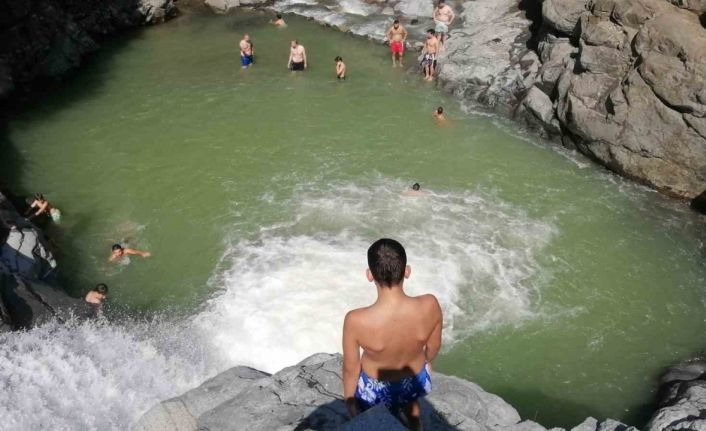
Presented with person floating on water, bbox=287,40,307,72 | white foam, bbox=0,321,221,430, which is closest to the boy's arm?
white foam, bbox=0,321,221,430

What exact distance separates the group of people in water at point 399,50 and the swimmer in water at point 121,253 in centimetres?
959

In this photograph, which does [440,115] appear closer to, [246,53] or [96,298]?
[246,53]

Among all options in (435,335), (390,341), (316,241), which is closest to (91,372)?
(316,241)

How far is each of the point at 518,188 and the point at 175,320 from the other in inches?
314

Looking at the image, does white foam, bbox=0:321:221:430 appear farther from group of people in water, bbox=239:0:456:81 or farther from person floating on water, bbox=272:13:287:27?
person floating on water, bbox=272:13:287:27

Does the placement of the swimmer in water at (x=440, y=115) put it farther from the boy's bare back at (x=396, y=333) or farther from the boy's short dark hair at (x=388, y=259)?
the boy's short dark hair at (x=388, y=259)

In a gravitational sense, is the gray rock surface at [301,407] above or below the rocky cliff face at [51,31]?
below

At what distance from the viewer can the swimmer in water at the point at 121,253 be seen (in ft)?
35.3

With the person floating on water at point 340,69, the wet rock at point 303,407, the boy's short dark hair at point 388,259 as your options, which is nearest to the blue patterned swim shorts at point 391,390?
the boy's short dark hair at point 388,259

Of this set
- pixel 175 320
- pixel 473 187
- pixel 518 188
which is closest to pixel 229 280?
pixel 175 320

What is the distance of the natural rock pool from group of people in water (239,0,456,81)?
3.82ft

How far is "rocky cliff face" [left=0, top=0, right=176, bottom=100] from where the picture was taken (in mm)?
17688

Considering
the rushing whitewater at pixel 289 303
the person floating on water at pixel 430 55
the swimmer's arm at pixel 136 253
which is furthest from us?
the person floating on water at pixel 430 55

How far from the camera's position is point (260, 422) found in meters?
5.73
